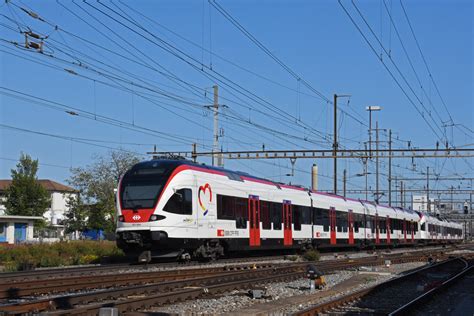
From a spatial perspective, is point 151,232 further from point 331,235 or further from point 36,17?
point 331,235

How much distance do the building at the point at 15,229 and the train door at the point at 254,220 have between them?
3288 centimetres

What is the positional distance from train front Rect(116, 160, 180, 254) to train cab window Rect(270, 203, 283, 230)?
27.6 feet

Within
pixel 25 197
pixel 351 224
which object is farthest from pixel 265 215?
pixel 25 197

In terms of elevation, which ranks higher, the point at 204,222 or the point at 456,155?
A: the point at 456,155

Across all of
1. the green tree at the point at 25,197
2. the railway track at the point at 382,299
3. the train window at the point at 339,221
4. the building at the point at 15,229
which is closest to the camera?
the railway track at the point at 382,299

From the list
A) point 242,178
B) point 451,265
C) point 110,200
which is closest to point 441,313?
point 242,178

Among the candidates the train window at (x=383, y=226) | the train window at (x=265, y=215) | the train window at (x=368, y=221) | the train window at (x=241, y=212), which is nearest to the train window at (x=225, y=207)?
the train window at (x=241, y=212)

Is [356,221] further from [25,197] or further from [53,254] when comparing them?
[25,197]

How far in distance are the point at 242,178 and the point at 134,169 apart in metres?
6.10

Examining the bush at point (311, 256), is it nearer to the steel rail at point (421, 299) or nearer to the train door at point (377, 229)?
the steel rail at point (421, 299)

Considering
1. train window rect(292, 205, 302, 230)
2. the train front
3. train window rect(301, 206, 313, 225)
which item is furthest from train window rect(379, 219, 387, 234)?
the train front

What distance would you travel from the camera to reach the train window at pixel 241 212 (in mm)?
27828

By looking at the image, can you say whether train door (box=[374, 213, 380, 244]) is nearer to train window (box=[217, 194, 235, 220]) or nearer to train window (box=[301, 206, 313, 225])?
train window (box=[301, 206, 313, 225])

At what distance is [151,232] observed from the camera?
75.1 feet
